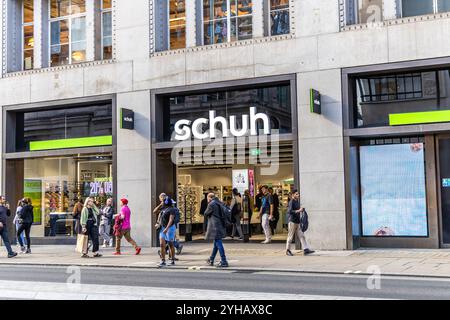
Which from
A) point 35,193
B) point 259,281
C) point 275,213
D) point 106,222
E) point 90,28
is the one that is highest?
point 90,28

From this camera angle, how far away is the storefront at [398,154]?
1803 cm

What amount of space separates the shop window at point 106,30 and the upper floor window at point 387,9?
8893mm

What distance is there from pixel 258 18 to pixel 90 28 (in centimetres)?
678

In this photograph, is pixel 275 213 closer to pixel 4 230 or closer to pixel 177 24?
pixel 177 24

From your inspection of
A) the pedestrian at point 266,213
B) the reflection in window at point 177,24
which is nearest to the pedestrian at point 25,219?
the reflection in window at point 177,24

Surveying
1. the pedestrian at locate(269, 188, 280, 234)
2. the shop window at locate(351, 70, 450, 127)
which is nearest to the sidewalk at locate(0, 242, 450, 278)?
the pedestrian at locate(269, 188, 280, 234)

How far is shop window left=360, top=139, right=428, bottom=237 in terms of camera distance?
721 inches

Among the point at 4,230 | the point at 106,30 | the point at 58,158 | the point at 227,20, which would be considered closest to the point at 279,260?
the point at 4,230

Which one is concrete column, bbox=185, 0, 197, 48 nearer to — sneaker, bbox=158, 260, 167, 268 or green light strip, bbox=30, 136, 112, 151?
green light strip, bbox=30, 136, 112, 151

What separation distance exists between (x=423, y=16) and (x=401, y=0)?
1061mm

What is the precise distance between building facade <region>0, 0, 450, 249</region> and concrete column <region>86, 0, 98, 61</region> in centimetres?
6

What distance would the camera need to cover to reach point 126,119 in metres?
21.3

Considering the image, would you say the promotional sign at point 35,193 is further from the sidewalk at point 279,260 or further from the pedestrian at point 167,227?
Result: the pedestrian at point 167,227
